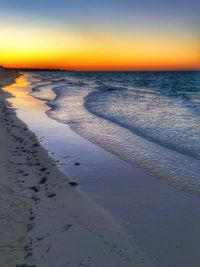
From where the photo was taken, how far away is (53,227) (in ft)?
15.4

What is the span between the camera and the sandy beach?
3977 millimetres

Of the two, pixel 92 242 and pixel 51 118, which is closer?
pixel 92 242

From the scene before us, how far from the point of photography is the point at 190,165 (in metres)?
8.19

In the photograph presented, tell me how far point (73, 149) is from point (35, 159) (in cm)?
171

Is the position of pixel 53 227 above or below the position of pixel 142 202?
above

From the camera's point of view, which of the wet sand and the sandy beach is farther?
the wet sand

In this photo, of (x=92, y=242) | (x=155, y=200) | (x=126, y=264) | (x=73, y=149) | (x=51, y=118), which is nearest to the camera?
(x=126, y=264)

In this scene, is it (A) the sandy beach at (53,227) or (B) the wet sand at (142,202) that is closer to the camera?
(A) the sandy beach at (53,227)

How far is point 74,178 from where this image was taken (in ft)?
23.4

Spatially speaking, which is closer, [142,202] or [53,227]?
[53,227]

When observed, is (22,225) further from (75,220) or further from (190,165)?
(190,165)

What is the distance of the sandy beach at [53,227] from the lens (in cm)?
398

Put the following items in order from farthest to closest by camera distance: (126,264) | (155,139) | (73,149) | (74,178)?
(155,139), (73,149), (74,178), (126,264)

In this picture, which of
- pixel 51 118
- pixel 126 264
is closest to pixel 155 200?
pixel 126 264
